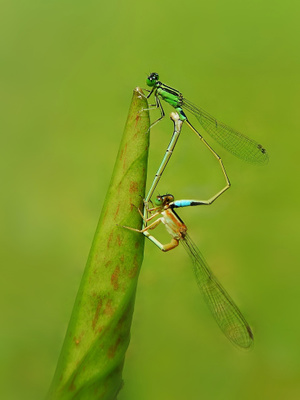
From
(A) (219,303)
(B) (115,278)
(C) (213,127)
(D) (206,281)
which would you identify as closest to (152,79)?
(C) (213,127)

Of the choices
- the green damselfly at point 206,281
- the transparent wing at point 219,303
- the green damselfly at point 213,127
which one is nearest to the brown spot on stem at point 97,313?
the green damselfly at point 206,281

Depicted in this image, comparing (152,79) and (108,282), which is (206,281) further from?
(152,79)

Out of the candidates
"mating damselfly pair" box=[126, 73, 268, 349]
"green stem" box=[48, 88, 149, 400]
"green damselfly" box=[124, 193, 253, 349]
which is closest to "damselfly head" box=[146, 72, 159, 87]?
"mating damselfly pair" box=[126, 73, 268, 349]

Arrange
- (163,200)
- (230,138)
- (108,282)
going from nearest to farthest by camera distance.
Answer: (108,282) → (163,200) → (230,138)

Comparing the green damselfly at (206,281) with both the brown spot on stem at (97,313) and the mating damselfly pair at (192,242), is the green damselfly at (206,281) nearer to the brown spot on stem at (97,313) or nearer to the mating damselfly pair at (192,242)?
the mating damselfly pair at (192,242)

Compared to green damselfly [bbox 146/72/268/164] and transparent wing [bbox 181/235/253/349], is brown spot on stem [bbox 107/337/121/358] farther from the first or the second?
green damselfly [bbox 146/72/268/164]

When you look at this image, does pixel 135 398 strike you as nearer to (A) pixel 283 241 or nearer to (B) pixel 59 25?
(A) pixel 283 241

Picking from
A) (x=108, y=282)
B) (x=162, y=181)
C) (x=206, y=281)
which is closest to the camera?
(x=108, y=282)
